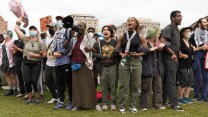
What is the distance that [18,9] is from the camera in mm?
6699

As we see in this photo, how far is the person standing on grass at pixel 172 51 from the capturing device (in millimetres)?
6137

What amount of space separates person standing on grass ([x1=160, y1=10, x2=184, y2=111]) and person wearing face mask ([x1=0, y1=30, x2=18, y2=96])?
15.3ft

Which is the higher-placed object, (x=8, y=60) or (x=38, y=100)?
(x=8, y=60)

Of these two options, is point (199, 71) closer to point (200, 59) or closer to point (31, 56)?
point (200, 59)

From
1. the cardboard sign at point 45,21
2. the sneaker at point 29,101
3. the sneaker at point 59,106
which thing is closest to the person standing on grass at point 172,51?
the sneaker at point 59,106

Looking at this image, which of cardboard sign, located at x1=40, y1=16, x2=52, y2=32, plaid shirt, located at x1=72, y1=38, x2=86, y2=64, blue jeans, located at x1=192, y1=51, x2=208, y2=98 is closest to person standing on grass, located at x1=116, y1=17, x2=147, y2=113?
plaid shirt, located at x1=72, y1=38, x2=86, y2=64

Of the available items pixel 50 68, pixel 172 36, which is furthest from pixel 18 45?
pixel 172 36

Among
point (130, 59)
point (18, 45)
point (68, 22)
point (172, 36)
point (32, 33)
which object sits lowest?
point (130, 59)

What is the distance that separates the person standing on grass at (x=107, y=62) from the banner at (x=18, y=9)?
1944mm

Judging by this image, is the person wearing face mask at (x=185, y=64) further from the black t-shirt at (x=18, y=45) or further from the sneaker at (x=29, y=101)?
the black t-shirt at (x=18, y=45)

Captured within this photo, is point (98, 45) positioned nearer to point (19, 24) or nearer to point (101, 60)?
point (101, 60)

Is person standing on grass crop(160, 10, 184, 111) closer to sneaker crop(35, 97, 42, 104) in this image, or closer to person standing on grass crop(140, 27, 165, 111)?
person standing on grass crop(140, 27, 165, 111)

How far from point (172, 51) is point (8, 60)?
17.0 feet

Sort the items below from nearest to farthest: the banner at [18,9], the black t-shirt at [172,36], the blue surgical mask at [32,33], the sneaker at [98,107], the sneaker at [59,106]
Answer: the black t-shirt at [172,36] < the sneaker at [98,107] < the sneaker at [59,106] < the banner at [18,9] < the blue surgical mask at [32,33]
